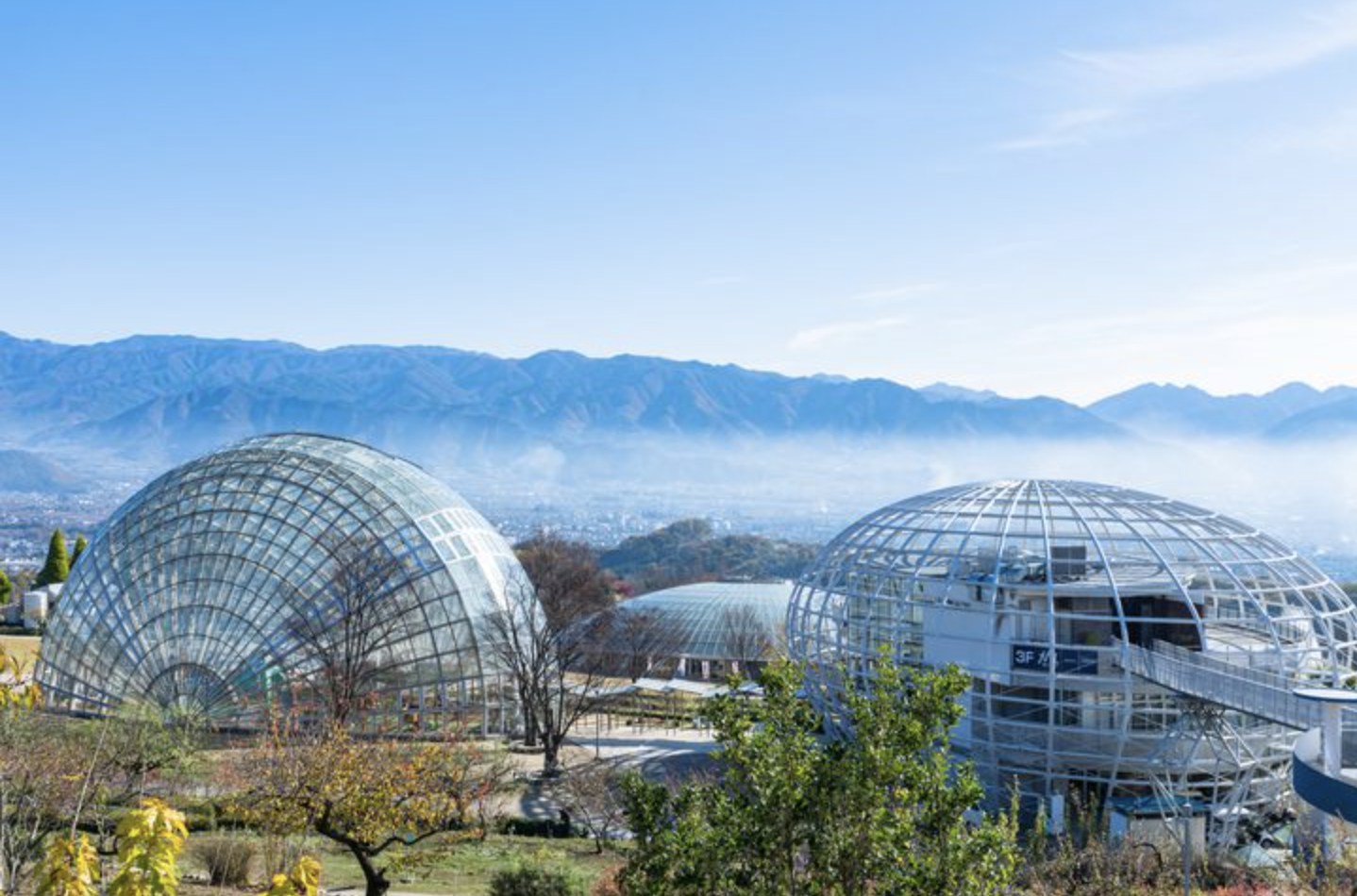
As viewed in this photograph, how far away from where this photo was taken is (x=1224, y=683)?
29.4m

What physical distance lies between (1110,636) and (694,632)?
1602 inches

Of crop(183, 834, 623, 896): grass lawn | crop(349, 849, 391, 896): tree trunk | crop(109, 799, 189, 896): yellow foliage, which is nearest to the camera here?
crop(109, 799, 189, 896): yellow foliage

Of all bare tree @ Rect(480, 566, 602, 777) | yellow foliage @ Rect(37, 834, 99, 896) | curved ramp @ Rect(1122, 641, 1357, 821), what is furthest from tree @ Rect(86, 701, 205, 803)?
curved ramp @ Rect(1122, 641, 1357, 821)

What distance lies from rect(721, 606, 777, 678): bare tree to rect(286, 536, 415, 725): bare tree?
26.7 metres

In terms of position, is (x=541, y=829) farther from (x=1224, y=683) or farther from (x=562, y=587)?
(x=562, y=587)

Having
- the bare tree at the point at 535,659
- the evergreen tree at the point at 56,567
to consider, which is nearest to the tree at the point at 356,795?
the bare tree at the point at 535,659

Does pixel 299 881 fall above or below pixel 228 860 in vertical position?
above

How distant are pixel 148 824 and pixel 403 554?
34.9 m

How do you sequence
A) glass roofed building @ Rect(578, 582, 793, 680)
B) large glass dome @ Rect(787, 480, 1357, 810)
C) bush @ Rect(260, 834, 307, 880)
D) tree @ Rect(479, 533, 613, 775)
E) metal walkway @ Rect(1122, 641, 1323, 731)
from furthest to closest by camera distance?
glass roofed building @ Rect(578, 582, 793, 680)
tree @ Rect(479, 533, 613, 775)
large glass dome @ Rect(787, 480, 1357, 810)
metal walkway @ Rect(1122, 641, 1323, 731)
bush @ Rect(260, 834, 307, 880)

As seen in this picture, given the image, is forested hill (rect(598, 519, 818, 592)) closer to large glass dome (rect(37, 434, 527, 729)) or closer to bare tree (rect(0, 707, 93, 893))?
large glass dome (rect(37, 434, 527, 729))

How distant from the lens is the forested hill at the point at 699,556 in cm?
15259

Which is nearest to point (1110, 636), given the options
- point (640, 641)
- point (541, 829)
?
point (541, 829)

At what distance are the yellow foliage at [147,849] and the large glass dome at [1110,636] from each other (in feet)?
76.7

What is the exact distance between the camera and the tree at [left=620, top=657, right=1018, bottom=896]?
35.3 ft
